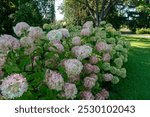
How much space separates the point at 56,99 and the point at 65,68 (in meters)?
0.41

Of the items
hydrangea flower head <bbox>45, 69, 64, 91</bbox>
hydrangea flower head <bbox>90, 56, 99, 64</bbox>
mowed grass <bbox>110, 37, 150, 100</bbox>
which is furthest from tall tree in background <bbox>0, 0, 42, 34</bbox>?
hydrangea flower head <bbox>45, 69, 64, 91</bbox>

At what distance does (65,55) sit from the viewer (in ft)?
18.2

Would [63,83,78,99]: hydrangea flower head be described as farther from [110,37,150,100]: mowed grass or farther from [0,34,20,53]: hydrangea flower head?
[110,37,150,100]: mowed grass

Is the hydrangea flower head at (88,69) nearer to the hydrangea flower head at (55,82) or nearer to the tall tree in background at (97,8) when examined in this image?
the hydrangea flower head at (55,82)

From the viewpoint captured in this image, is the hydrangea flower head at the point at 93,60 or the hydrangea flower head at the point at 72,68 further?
the hydrangea flower head at the point at 93,60

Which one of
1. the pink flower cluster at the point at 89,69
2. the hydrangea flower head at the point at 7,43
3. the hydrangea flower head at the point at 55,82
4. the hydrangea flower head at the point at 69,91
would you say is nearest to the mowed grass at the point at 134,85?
the pink flower cluster at the point at 89,69

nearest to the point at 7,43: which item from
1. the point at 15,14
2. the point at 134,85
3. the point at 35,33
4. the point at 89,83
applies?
the point at 35,33

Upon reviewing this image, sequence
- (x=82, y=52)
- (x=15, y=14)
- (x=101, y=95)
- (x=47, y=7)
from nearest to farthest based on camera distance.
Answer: (x=82, y=52), (x=101, y=95), (x=15, y=14), (x=47, y=7)

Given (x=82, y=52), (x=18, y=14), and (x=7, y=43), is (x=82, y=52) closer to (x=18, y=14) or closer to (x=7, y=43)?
(x=7, y=43)

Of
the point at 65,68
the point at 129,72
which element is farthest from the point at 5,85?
the point at 129,72

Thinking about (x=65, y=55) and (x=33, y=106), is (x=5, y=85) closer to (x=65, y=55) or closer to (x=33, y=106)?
(x=33, y=106)

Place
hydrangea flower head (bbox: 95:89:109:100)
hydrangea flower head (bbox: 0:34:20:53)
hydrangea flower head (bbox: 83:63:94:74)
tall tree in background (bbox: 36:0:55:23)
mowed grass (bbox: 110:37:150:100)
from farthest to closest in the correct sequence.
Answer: tall tree in background (bbox: 36:0:55:23) < mowed grass (bbox: 110:37:150:100) < hydrangea flower head (bbox: 95:89:109:100) < hydrangea flower head (bbox: 83:63:94:74) < hydrangea flower head (bbox: 0:34:20:53)

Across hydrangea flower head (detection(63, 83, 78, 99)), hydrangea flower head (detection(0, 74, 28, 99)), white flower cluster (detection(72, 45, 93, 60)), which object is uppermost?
white flower cluster (detection(72, 45, 93, 60))

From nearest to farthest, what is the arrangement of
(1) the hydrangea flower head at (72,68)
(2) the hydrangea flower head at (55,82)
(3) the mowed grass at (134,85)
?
1. (2) the hydrangea flower head at (55,82)
2. (1) the hydrangea flower head at (72,68)
3. (3) the mowed grass at (134,85)
